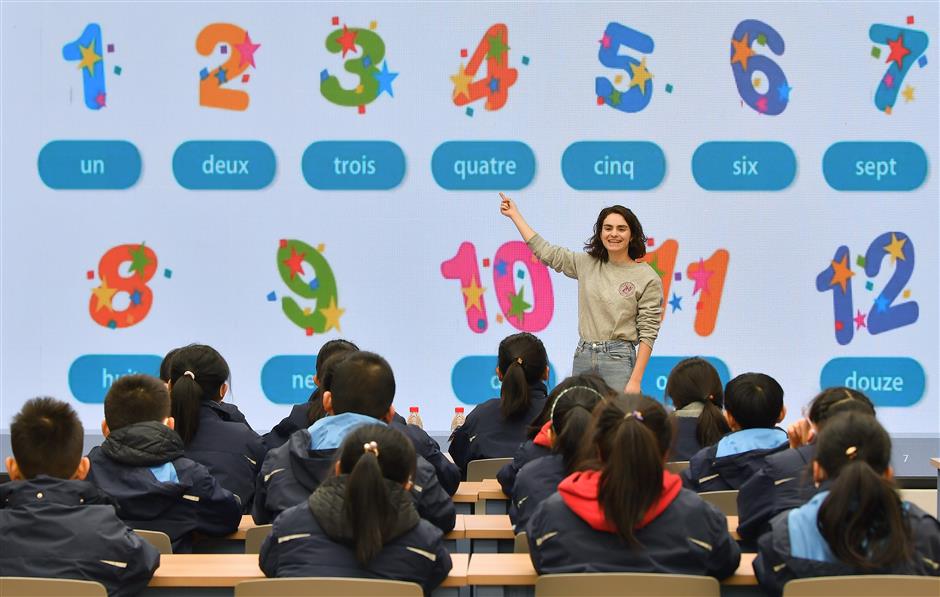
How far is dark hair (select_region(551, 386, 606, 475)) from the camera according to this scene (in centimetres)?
290

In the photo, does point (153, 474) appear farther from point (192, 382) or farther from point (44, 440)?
point (192, 382)

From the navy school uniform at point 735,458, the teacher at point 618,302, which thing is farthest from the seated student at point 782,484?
the teacher at point 618,302

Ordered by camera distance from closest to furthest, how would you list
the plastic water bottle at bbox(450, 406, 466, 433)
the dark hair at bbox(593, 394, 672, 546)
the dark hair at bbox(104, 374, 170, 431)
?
1. the dark hair at bbox(593, 394, 672, 546)
2. the dark hair at bbox(104, 374, 170, 431)
3. the plastic water bottle at bbox(450, 406, 466, 433)

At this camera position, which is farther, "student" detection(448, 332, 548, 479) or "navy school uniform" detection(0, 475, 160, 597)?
"student" detection(448, 332, 548, 479)

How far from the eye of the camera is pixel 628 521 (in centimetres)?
235

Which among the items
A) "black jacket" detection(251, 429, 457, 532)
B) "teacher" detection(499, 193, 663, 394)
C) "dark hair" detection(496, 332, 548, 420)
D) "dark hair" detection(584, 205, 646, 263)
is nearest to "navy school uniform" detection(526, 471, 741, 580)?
"black jacket" detection(251, 429, 457, 532)

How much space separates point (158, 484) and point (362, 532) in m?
0.90

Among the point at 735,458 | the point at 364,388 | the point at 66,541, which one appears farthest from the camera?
the point at 735,458

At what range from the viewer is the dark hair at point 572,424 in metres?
2.90

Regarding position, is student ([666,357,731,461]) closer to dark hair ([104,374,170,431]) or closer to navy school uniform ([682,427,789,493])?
navy school uniform ([682,427,789,493])

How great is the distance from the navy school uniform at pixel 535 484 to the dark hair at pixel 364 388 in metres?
0.43

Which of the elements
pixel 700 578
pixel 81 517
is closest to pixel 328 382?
pixel 81 517

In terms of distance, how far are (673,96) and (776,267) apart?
3.66ft

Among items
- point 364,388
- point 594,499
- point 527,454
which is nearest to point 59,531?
point 364,388
